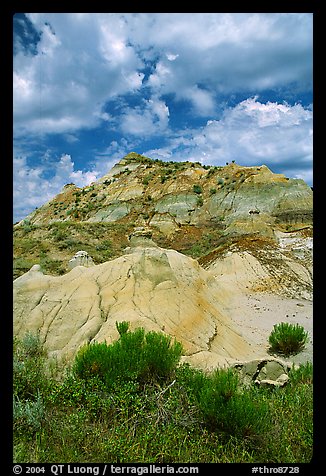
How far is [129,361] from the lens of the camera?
12.9ft

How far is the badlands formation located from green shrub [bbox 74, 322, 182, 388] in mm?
1076

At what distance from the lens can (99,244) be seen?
25562 mm

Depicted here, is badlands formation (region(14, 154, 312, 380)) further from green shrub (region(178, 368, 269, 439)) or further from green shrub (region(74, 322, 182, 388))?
green shrub (region(178, 368, 269, 439))

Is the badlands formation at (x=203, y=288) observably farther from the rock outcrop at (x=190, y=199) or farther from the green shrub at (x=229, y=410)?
the green shrub at (x=229, y=410)

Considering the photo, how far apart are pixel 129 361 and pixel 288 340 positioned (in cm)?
521

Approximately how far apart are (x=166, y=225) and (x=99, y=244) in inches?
361

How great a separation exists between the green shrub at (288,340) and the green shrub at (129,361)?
179 inches

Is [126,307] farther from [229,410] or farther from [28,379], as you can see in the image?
[229,410]

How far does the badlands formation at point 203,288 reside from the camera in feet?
21.9

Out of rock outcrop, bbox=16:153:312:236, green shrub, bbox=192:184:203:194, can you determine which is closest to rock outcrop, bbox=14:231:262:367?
rock outcrop, bbox=16:153:312:236

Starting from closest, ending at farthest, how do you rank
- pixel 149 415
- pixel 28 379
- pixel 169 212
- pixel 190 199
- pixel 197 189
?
pixel 149 415, pixel 28 379, pixel 169 212, pixel 190 199, pixel 197 189

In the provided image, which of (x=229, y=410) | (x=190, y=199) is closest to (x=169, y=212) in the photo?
(x=190, y=199)
